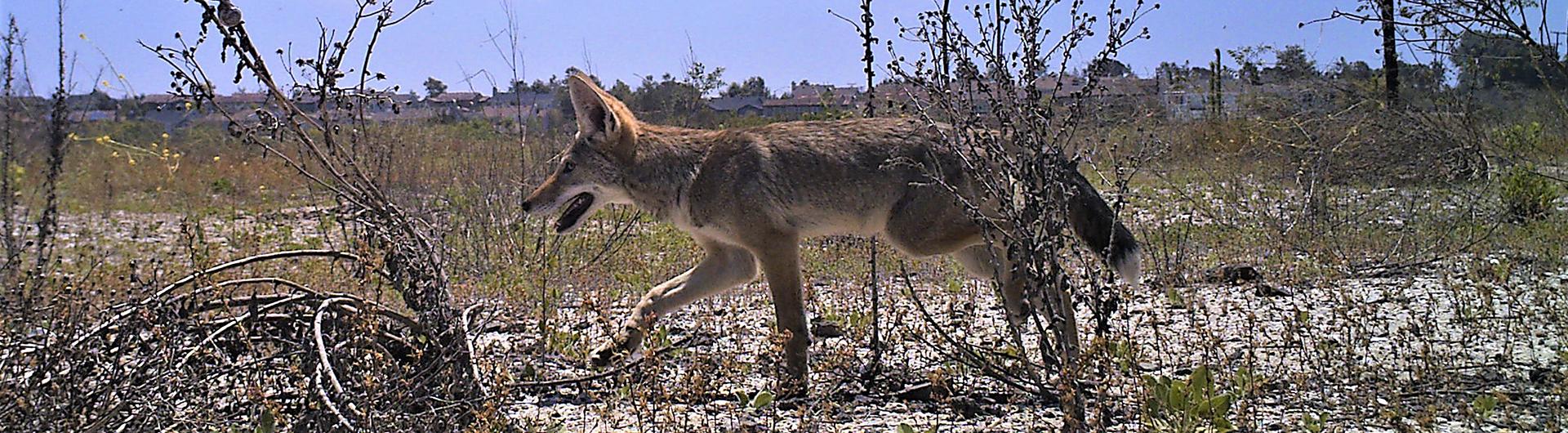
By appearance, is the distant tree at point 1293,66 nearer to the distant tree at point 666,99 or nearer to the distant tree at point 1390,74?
the distant tree at point 1390,74

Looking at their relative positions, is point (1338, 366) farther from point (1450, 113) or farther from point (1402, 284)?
point (1450, 113)

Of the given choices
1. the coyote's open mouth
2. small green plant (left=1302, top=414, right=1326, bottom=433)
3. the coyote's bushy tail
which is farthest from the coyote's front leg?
small green plant (left=1302, top=414, right=1326, bottom=433)

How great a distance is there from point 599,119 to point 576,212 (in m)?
0.57

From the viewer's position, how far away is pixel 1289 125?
15.0 metres

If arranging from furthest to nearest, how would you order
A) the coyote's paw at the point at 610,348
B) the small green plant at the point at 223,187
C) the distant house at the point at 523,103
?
the small green plant at the point at 223,187
the distant house at the point at 523,103
the coyote's paw at the point at 610,348

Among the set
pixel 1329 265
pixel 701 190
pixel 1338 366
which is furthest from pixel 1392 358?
pixel 701 190

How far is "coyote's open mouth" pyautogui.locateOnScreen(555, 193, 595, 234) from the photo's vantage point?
24.5 ft

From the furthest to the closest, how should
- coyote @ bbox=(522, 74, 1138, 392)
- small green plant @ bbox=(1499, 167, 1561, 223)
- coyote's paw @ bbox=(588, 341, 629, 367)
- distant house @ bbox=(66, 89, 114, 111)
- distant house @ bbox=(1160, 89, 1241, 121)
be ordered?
distant house @ bbox=(1160, 89, 1241, 121) < small green plant @ bbox=(1499, 167, 1561, 223) < distant house @ bbox=(66, 89, 114, 111) < coyote @ bbox=(522, 74, 1138, 392) < coyote's paw @ bbox=(588, 341, 629, 367)

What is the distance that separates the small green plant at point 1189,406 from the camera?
4.42m

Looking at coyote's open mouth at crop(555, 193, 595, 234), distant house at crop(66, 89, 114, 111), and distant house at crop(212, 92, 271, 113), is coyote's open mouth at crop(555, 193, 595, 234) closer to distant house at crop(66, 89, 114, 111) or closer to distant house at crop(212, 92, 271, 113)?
distant house at crop(212, 92, 271, 113)

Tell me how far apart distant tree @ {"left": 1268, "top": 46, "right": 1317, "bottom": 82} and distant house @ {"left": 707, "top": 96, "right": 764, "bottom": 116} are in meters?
7.91

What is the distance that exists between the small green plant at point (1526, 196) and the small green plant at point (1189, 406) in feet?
27.7

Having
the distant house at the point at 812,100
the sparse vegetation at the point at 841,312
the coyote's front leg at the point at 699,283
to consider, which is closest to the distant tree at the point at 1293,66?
the sparse vegetation at the point at 841,312

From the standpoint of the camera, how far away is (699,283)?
706 centimetres
